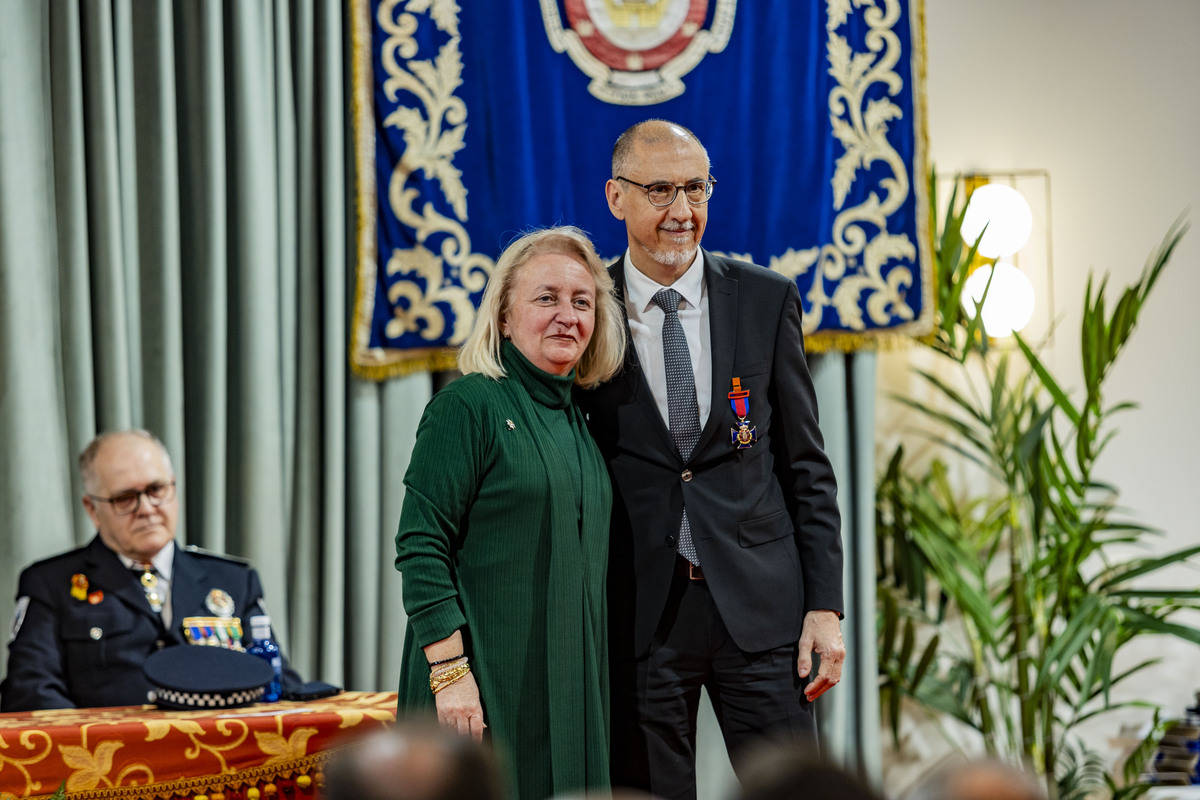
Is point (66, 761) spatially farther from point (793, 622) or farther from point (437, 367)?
point (437, 367)

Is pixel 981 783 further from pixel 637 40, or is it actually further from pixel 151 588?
pixel 637 40

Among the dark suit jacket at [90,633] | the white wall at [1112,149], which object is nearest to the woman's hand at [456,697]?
the dark suit jacket at [90,633]

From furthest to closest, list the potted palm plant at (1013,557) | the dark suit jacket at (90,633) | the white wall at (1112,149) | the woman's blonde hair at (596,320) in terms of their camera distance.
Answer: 1. the white wall at (1112,149)
2. the potted palm plant at (1013,557)
3. the dark suit jacket at (90,633)
4. the woman's blonde hair at (596,320)

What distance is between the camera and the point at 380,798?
12.7 inches

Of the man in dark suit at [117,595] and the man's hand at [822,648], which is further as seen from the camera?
the man in dark suit at [117,595]

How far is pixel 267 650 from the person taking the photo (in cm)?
222

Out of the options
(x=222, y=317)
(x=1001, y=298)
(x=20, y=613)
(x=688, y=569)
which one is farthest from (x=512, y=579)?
(x=1001, y=298)

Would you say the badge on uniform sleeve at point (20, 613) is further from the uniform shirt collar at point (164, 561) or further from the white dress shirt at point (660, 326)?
the white dress shirt at point (660, 326)

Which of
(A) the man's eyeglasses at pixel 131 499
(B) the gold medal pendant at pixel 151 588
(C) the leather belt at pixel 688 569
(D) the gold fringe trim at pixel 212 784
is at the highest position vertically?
(A) the man's eyeglasses at pixel 131 499

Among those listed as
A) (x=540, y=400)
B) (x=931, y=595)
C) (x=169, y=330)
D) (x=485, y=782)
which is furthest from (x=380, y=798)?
(x=931, y=595)

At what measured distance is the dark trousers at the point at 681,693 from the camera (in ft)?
6.20

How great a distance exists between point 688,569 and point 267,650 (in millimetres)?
862

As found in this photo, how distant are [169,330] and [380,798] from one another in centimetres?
269

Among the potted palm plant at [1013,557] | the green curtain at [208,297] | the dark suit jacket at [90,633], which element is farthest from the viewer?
the potted palm plant at [1013,557]
